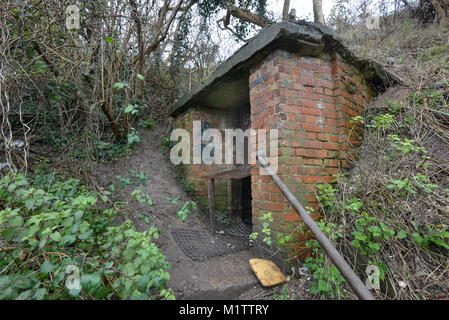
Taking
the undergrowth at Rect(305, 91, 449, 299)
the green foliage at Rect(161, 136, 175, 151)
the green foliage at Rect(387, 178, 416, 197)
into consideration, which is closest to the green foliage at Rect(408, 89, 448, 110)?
the undergrowth at Rect(305, 91, 449, 299)

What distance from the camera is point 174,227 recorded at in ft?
9.12

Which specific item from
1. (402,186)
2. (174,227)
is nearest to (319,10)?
(402,186)

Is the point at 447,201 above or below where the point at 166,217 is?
above

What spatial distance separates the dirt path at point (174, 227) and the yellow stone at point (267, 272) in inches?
2.8

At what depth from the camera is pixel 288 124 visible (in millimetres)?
2041

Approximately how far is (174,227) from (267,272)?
4.83ft

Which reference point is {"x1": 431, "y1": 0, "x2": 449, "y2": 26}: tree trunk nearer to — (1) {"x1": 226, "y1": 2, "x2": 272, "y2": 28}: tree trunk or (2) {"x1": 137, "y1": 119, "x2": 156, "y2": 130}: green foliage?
(1) {"x1": 226, "y1": 2, "x2": 272, "y2": 28}: tree trunk

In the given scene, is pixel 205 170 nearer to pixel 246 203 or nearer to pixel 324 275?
pixel 246 203

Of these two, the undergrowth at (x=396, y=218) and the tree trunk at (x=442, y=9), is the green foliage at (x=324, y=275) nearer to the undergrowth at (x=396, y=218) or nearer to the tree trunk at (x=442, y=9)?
the undergrowth at (x=396, y=218)

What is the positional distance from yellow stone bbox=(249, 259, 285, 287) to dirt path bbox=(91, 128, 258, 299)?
7 centimetres

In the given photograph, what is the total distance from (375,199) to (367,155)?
2.20 ft
